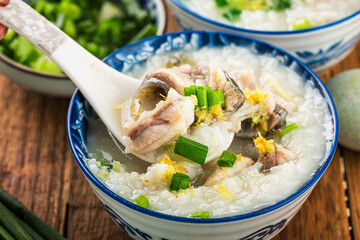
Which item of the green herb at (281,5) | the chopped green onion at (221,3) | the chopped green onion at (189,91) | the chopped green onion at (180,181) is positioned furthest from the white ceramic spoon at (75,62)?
the green herb at (281,5)

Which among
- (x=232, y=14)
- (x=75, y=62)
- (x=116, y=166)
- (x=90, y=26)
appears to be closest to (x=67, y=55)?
(x=75, y=62)

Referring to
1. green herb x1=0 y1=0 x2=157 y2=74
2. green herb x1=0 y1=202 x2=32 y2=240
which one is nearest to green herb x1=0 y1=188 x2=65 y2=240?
green herb x1=0 y1=202 x2=32 y2=240

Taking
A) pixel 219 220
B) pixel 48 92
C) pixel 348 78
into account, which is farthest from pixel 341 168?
pixel 48 92

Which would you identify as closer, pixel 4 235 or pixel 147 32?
pixel 4 235

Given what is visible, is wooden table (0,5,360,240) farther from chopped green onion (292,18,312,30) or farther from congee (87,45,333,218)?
chopped green onion (292,18,312,30)

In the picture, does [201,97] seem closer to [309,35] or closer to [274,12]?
[309,35]

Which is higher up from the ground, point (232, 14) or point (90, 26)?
point (232, 14)
